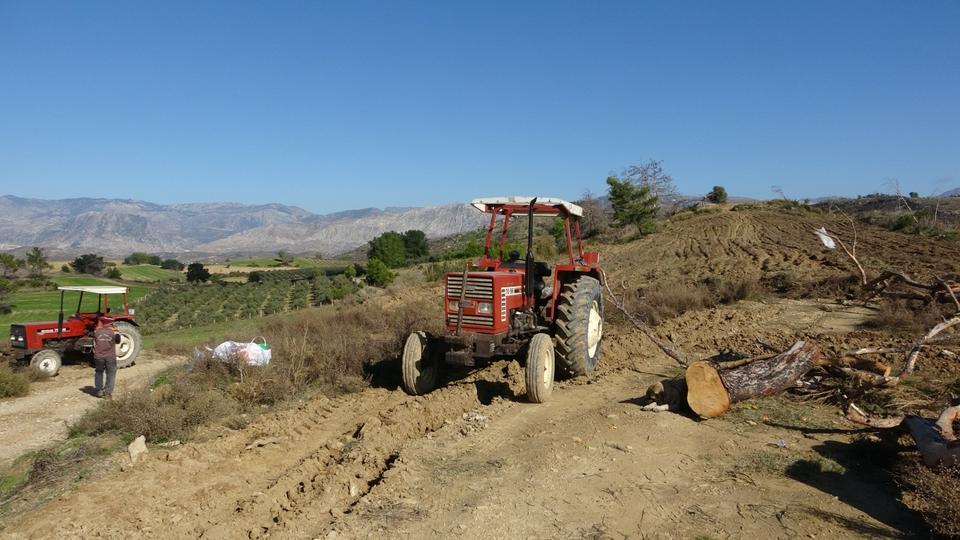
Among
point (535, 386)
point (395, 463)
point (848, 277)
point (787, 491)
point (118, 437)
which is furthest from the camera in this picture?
point (848, 277)

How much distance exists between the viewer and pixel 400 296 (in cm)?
1948

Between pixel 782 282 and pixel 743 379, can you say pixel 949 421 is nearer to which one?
Answer: pixel 743 379

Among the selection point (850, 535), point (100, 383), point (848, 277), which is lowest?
point (100, 383)

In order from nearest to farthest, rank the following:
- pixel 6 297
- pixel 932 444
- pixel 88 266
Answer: pixel 932 444
pixel 6 297
pixel 88 266

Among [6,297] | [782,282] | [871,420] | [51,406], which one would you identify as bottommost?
[6,297]

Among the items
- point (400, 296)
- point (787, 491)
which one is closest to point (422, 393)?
point (787, 491)

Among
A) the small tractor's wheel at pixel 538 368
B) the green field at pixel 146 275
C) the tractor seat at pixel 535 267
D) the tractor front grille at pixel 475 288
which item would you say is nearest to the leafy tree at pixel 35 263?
the green field at pixel 146 275

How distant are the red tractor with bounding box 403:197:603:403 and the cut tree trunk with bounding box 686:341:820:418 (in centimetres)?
162

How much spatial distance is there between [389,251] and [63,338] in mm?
40673

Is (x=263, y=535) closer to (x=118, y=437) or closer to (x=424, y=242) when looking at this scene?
(x=118, y=437)

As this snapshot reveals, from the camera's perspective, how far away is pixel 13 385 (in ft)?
30.6

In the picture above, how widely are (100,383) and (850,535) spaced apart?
9.86m

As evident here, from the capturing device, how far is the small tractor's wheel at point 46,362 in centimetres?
1050

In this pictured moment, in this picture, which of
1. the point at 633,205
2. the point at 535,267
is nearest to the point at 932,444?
the point at 535,267
